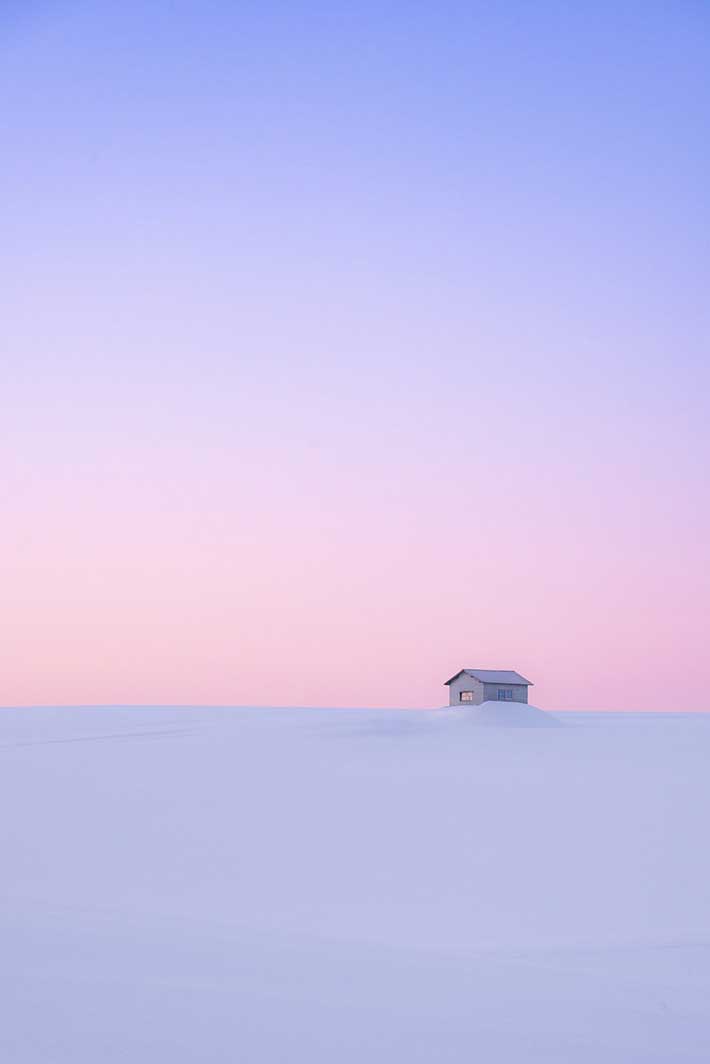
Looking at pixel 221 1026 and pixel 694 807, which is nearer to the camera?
pixel 221 1026

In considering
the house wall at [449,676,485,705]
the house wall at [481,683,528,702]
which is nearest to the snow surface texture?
the house wall at [481,683,528,702]

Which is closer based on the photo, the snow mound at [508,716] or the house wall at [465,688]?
the snow mound at [508,716]

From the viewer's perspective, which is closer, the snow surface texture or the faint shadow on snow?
the snow surface texture

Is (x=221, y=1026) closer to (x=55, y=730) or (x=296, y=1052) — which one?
(x=296, y=1052)

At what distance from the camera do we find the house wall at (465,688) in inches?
2464

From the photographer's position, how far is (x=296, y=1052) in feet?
24.1

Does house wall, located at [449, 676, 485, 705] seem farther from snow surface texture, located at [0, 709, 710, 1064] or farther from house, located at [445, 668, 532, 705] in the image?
snow surface texture, located at [0, 709, 710, 1064]

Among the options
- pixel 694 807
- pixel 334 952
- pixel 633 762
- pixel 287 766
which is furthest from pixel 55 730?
pixel 334 952

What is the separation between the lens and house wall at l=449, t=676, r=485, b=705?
62.6 meters

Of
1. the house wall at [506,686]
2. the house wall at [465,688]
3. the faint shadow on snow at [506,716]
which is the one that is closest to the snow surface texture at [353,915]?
the faint shadow on snow at [506,716]

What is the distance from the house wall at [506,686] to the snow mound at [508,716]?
20.5 inches

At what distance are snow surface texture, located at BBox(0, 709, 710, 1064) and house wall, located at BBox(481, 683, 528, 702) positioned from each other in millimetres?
29166

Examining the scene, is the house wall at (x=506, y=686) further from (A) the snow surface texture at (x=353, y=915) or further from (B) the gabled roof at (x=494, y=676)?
(A) the snow surface texture at (x=353, y=915)

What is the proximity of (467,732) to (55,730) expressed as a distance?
25945 mm
